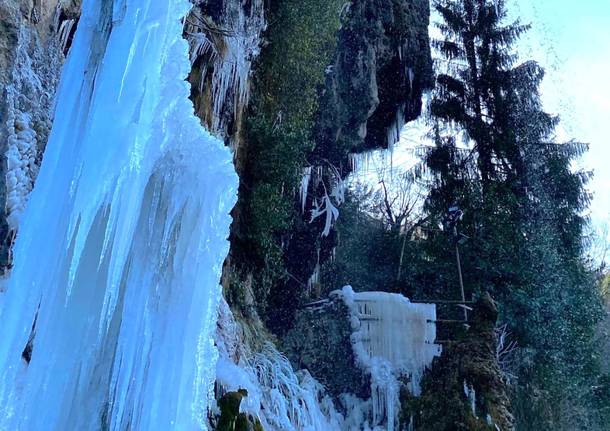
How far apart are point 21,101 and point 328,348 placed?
6.60 meters

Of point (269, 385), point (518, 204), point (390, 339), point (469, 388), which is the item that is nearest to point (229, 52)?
point (269, 385)

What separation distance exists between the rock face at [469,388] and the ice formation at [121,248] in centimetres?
527

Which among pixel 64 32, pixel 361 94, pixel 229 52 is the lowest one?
pixel 64 32

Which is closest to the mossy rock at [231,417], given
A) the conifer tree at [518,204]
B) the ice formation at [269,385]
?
the ice formation at [269,385]

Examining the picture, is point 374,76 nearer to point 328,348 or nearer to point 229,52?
point 229,52

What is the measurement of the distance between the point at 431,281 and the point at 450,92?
5.72 m

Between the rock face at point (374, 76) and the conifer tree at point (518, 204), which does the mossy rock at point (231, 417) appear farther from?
the conifer tree at point (518, 204)

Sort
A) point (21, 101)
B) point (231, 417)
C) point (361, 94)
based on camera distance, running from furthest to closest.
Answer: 1. point (361, 94)
2. point (21, 101)
3. point (231, 417)

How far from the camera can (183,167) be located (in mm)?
3758

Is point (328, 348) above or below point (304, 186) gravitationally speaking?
below

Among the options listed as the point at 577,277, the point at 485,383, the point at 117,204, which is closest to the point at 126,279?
the point at 117,204

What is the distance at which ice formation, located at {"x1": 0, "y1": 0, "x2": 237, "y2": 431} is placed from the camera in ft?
10.6

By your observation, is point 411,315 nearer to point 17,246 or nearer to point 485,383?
point 485,383

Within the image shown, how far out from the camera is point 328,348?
10.4m
